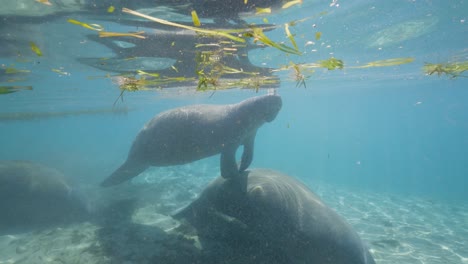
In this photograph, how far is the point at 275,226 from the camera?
20.4ft

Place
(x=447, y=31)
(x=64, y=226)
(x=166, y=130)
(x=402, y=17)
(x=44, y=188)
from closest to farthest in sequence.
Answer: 1. (x=64, y=226)
2. (x=166, y=130)
3. (x=44, y=188)
4. (x=402, y=17)
5. (x=447, y=31)

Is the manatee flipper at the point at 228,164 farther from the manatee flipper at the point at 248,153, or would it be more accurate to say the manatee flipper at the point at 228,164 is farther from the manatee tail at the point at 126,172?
the manatee tail at the point at 126,172

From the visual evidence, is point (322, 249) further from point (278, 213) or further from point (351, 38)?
point (351, 38)

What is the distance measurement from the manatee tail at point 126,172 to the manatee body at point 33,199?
1.36 m

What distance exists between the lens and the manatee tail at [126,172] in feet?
34.9

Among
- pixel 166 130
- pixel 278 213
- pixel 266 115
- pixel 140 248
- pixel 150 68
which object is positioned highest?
pixel 150 68

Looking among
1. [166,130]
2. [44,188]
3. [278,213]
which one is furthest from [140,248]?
[44,188]

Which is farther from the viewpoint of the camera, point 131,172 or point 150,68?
point 150,68

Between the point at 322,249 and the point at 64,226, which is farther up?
the point at 322,249

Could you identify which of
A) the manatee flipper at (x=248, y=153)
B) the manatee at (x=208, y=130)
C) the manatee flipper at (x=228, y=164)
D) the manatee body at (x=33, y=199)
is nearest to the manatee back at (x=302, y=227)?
the manatee flipper at (x=228, y=164)

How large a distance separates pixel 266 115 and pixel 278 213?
3268 mm

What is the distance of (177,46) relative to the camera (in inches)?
421

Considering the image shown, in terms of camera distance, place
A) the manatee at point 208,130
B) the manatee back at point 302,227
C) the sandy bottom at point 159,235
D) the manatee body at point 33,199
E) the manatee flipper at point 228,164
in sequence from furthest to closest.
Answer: the manatee body at point 33,199, the manatee at point 208,130, the manatee flipper at point 228,164, the sandy bottom at point 159,235, the manatee back at point 302,227

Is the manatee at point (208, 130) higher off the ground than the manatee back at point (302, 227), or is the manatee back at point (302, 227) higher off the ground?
the manatee at point (208, 130)
